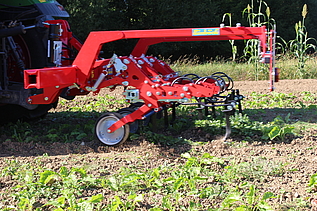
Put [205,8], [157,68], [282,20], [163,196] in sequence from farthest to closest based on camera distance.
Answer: [282,20] → [205,8] → [157,68] → [163,196]

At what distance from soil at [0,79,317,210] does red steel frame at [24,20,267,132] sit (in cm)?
38

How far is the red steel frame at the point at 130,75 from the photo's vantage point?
459 centimetres

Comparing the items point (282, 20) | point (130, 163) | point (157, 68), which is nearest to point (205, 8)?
point (282, 20)

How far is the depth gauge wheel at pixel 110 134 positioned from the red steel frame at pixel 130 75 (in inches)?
4.0

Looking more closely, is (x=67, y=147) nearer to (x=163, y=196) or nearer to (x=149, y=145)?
(x=149, y=145)

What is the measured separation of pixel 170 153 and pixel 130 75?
0.98 meters

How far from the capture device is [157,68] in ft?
18.6

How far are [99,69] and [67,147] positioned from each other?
966 millimetres

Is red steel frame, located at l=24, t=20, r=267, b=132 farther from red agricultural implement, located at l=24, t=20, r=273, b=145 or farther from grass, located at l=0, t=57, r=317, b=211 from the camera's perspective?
grass, located at l=0, t=57, r=317, b=211

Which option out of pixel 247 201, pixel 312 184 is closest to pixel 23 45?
pixel 247 201

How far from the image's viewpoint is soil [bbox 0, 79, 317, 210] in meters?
3.97

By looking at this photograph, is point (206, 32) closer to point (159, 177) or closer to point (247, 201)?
point (159, 177)

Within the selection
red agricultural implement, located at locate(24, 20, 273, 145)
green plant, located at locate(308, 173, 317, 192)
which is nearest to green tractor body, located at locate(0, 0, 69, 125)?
red agricultural implement, located at locate(24, 20, 273, 145)

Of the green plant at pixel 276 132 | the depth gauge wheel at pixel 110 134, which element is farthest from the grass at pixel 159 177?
the depth gauge wheel at pixel 110 134
